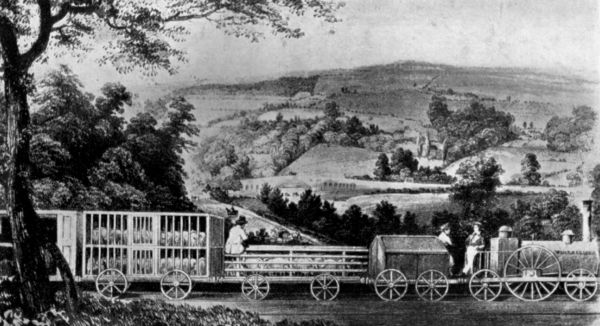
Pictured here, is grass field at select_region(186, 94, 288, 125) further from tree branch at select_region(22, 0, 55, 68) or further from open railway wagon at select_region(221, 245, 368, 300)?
tree branch at select_region(22, 0, 55, 68)

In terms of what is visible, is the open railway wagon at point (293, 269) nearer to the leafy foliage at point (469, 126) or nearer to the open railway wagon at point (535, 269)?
the open railway wagon at point (535, 269)

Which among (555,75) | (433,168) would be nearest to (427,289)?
(433,168)

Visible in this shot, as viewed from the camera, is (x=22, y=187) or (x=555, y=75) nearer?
(x=22, y=187)

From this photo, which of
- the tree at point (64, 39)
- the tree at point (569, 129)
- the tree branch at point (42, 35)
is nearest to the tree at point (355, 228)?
the tree at point (64, 39)

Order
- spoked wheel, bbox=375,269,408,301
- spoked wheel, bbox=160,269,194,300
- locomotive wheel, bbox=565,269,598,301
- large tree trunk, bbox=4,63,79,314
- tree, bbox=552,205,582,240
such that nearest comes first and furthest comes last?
large tree trunk, bbox=4,63,79,314
spoked wheel, bbox=160,269,194,300
spoked wheel, bbox=375,269,408,301
locomotive wheel, bbox=565,269,598,301
tree, bbox=552,205,582,240

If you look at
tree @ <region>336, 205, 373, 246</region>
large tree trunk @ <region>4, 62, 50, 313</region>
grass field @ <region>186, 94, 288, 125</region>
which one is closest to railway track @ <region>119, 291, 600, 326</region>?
tree @ <region>336, 205, 373, 246</region>

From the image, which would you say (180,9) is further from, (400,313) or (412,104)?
(400,313)
